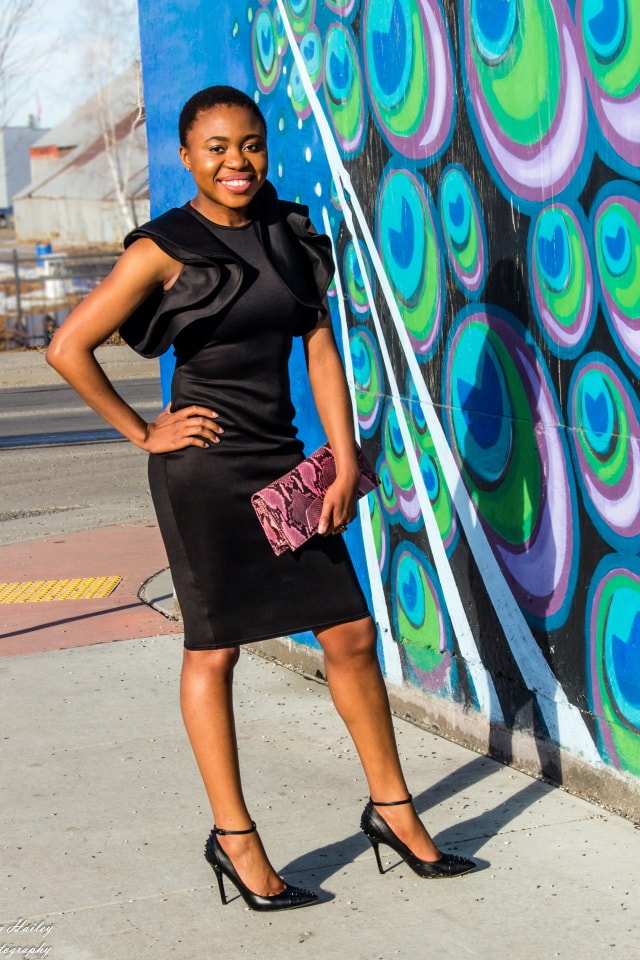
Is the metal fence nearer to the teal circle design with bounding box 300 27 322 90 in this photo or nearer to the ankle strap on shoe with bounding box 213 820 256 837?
the teal circle design with bounding box 300 27 322 90

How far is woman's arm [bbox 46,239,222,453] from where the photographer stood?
11.6 feet

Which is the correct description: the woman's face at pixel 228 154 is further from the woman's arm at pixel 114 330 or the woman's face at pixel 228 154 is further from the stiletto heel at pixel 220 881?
the stiletto heel at pixel 220 881

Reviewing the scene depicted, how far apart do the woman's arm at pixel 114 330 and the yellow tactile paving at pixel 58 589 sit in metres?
3.92

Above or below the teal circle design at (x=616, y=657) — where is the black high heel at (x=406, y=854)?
below

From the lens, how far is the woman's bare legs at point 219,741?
3.66 meters

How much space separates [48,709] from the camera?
549cm

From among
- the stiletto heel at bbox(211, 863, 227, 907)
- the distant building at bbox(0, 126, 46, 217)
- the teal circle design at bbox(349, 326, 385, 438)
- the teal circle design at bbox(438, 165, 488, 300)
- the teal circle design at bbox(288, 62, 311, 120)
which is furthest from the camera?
the distant building at bbox(0, 126, 46, 217)

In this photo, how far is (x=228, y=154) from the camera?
3.56 metres

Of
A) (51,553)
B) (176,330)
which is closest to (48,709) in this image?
(176,330)

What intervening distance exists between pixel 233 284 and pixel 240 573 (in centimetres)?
73

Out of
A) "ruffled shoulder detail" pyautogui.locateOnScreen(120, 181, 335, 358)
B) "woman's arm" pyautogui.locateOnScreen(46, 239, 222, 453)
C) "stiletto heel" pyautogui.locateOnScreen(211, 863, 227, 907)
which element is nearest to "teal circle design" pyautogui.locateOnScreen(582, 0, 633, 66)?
"ruffled shoulder detail" pyautogui.locateOnScreen(120, 181, 335, 358)

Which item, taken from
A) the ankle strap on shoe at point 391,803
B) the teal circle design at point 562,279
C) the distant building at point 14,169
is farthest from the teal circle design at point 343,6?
the distant building at point 14,169

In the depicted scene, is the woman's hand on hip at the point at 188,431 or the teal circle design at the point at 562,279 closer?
the woman's hand on hip at the point at 188,431

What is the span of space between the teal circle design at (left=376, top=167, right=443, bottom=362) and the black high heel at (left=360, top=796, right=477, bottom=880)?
5.40 ft
